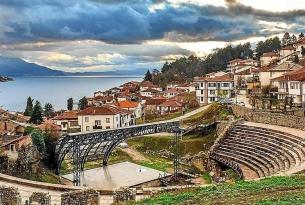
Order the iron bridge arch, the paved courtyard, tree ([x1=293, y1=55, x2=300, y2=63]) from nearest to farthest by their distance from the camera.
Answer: the iron bridge arch < the paved courtyard < tree ([x1=293, y1=55, x2=300, y2=63])

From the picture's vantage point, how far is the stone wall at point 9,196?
1822 cm

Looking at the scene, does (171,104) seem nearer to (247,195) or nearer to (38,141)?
(38,141)

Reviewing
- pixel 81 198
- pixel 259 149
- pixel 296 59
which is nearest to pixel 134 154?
pixel 259 149

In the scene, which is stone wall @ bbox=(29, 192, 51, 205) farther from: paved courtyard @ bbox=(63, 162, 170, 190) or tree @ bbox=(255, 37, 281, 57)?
tree @ bbox=(255, 37, 281, 57)

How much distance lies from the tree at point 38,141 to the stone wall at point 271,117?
2498 cm

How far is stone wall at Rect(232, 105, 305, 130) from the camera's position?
1825 inches

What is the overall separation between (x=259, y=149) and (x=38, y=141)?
65.9 feet

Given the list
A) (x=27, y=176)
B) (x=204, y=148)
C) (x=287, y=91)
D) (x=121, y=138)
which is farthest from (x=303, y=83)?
(x=27, y=176)

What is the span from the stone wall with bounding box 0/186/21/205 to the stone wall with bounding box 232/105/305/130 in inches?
1323

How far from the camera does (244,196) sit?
17672 mm

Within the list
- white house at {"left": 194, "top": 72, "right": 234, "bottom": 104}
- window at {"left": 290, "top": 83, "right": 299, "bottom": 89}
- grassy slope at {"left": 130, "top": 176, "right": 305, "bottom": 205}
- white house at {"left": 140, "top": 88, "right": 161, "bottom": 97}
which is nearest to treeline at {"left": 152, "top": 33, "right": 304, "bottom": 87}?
white house at {"left": 140, "top": 88, "right": 161, "bottom": 97}

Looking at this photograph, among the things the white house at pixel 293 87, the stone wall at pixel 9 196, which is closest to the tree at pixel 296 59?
the white house at pixel 293 87

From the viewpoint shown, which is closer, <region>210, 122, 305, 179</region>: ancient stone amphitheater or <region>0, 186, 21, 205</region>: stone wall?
<region>0, 186, 21, 205</region>: stone wall

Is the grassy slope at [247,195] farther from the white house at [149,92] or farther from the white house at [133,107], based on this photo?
the white house at [149,92]
